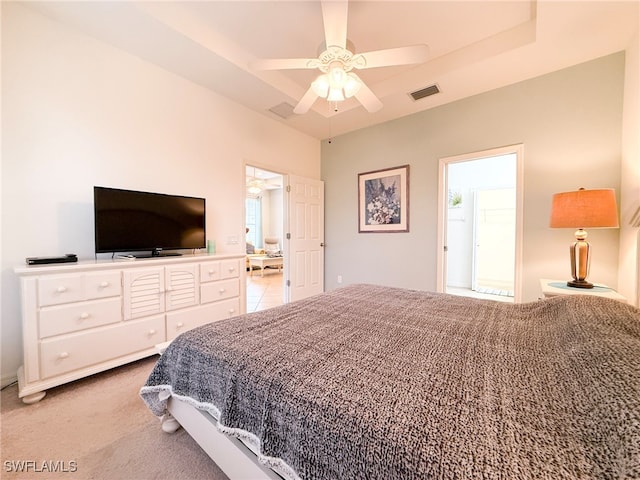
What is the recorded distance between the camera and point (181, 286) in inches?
92.3

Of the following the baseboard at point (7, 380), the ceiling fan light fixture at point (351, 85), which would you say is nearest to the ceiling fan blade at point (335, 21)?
the ceiling fan light fixture at point (351, 85)

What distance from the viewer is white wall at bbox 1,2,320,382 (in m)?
1.85

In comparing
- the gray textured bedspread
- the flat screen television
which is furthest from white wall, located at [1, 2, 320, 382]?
the gray textured bedspread

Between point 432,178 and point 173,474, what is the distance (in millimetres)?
3601

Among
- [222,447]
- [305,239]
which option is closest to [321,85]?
[222,447]

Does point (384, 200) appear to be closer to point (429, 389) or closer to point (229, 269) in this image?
point (229, 269)

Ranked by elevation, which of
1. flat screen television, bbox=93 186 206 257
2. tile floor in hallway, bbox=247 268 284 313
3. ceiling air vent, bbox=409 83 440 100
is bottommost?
tile floor in hallway, bbox=247 268 284 313

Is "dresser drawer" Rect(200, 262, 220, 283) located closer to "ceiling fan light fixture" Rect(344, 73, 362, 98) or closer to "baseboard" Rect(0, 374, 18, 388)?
"baseboard" Rect(0, 374, 18, 388)

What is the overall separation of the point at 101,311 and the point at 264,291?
3.07 metres

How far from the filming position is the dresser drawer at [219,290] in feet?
Answer: 8.27

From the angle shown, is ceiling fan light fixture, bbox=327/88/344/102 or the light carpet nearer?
the light carpet

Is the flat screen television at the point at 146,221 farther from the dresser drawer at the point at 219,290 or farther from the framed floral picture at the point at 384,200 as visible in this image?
the framed floral picture at the point at 384,200

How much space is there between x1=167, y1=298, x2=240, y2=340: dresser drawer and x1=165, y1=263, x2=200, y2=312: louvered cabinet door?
0.26 ft

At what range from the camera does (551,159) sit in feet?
8.26
